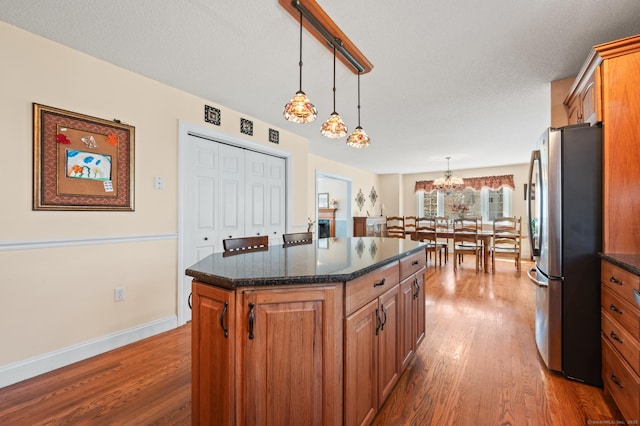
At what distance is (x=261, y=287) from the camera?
111 cm

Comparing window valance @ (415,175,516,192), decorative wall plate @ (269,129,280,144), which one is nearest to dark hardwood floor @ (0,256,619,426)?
decorative wall plate @ (269,129,280,144)

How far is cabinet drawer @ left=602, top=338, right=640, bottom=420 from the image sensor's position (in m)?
Result: 1.28

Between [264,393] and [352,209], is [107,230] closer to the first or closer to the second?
[264,393]

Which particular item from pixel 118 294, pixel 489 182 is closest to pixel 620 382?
pixel 118 294

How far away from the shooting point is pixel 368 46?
204 cm

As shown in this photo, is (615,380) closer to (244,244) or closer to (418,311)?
(418,311)

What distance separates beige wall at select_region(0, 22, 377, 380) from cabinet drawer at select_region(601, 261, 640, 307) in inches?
127

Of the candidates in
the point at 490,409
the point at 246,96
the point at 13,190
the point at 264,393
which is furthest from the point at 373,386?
the point at 246,96

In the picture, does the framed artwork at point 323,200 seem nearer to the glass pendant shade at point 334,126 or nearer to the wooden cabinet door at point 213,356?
the glass pendant shade at point 334,126

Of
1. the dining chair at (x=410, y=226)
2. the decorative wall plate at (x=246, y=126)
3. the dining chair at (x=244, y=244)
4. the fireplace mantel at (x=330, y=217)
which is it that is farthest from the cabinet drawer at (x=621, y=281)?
the fireplace mantel at (x=330, y=217)

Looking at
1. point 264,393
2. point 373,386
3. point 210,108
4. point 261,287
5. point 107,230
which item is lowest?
point 373,386

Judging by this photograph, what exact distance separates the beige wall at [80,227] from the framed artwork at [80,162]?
0.18ft

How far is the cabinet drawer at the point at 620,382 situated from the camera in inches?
50.6

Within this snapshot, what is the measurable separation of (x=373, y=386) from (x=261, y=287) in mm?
842
